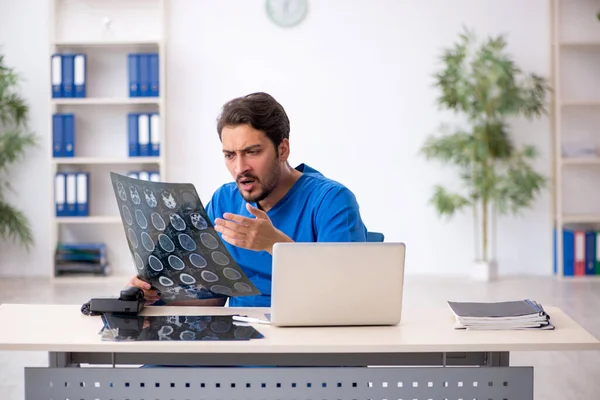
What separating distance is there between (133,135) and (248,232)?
13.8 ft

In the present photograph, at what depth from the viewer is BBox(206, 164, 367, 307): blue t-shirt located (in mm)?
2523

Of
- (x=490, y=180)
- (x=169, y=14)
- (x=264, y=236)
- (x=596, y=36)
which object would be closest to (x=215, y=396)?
(x=264, y=236)

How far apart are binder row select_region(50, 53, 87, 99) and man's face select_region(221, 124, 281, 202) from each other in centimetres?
399

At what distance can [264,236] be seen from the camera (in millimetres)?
2270

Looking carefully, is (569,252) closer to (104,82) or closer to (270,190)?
(104,82)

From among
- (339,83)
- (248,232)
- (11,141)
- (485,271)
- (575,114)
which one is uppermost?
(339,83)

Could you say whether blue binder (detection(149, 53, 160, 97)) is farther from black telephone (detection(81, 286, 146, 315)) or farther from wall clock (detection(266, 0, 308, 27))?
black telephone (detection(81, 286, 146, 315))

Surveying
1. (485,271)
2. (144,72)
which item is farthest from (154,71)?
(485,271)

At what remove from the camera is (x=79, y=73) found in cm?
623

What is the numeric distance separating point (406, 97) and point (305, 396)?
4.73 m

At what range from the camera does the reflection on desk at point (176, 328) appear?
80.1 inches

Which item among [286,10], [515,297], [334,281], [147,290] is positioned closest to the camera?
[334,281]

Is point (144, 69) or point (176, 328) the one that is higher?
point (144, 69)

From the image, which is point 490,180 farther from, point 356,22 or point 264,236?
point 264,236
